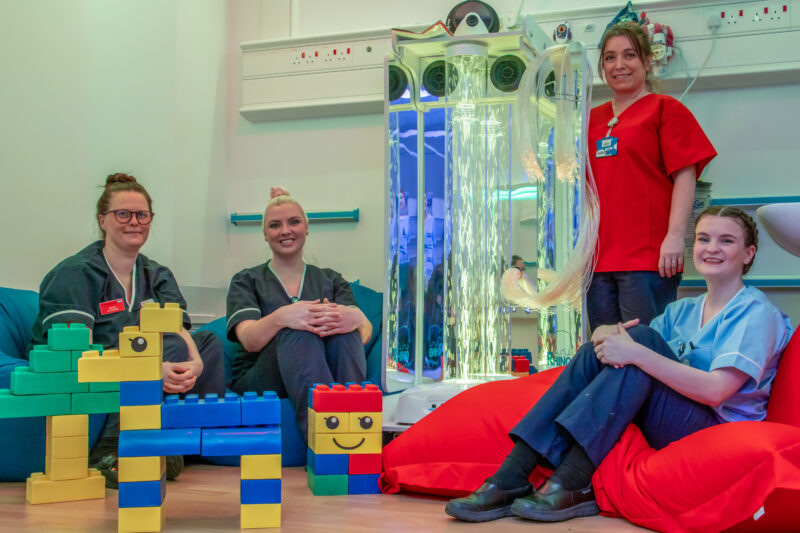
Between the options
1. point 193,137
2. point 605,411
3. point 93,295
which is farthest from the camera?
point 193,137

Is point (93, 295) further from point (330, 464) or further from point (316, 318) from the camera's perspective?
point (330, 464)

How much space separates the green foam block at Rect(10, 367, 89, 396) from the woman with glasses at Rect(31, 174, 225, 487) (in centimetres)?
26

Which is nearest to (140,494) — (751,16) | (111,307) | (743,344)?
(111,307)

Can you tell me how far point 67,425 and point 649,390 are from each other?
1274 millimetres

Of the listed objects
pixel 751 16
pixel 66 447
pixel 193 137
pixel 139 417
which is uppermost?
pixel 751 16

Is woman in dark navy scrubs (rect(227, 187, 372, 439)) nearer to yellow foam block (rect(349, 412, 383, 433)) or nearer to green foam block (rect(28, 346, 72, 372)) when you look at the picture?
yellow foam block (rect(349, 412, 383, 433))

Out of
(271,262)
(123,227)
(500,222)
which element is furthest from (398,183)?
(123,227)

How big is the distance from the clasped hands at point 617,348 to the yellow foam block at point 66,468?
1.17 meters

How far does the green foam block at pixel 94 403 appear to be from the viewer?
1854mm

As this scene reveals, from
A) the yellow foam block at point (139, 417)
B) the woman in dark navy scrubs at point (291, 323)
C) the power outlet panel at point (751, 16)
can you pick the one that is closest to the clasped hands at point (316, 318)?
the woman in dark navy scrubs at point (291, 323)

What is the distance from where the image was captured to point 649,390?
170 centimetres

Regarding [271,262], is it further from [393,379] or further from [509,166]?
[509,166]

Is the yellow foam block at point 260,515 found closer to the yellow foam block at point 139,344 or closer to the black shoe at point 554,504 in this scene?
the yellow foam block at point 139,344

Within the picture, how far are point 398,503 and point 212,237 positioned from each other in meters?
1.77
